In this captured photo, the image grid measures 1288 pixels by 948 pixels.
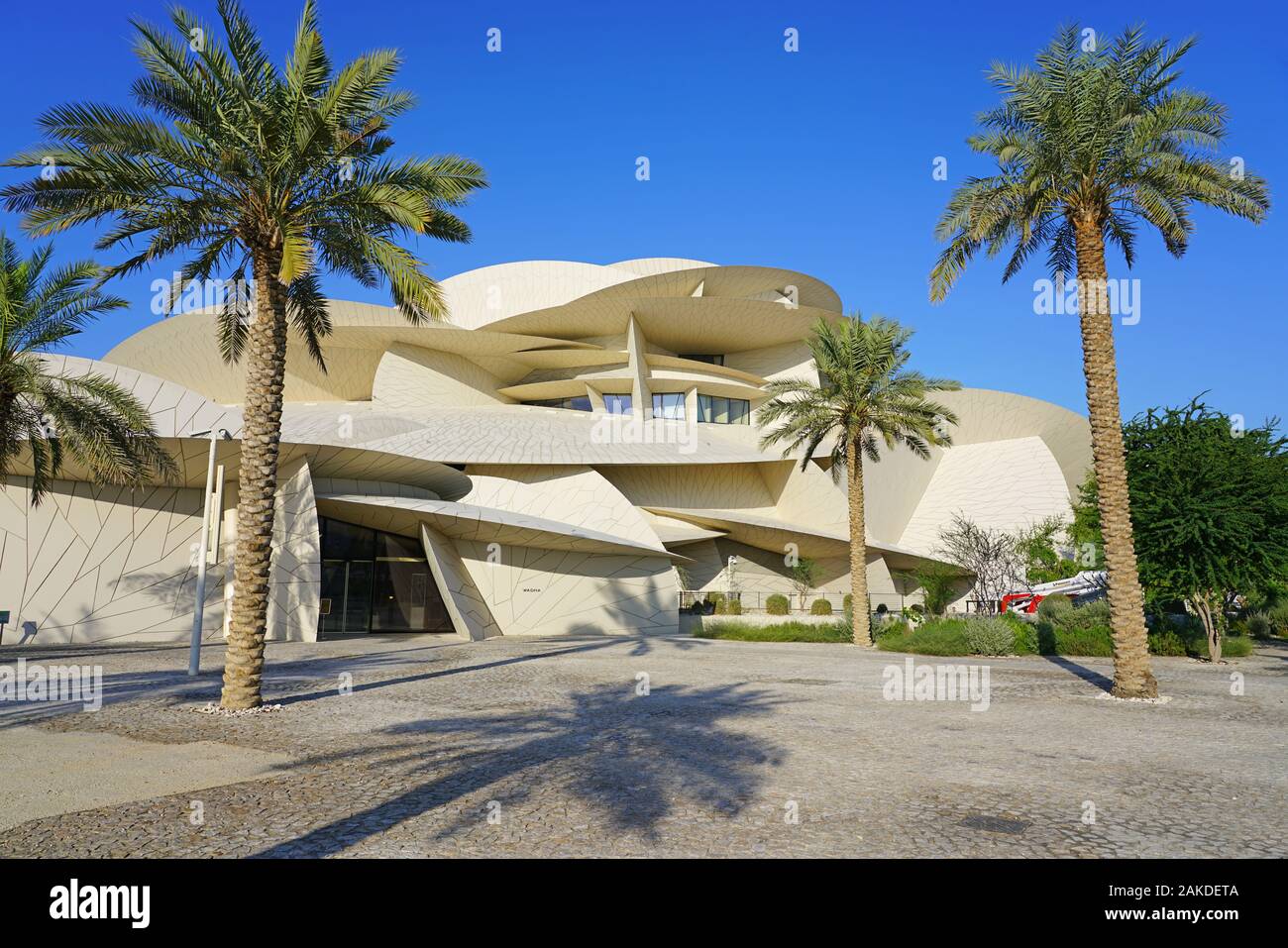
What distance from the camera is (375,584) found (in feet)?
88.2

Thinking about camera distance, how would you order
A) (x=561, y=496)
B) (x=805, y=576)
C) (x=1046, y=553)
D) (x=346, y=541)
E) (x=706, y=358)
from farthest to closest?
(x=706, y=358) < (x=805, y=576) < (x=1046, y=553) < (x=561, y=496) < (x=346, y=541)

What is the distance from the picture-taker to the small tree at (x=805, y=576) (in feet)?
125

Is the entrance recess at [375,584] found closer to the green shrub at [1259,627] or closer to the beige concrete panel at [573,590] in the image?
the beige concrete panel at [573,590]

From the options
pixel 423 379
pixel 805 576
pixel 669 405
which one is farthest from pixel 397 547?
pixel 669 405

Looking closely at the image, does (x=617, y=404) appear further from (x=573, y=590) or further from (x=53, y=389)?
(x=53, y=389)

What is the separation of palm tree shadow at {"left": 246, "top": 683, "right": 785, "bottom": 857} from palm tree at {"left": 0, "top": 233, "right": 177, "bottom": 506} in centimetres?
1076

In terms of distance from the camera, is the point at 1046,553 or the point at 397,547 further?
the point at 1046,553

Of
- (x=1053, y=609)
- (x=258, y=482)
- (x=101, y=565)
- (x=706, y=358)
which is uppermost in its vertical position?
(x=706, y=358)

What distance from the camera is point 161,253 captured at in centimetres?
1227

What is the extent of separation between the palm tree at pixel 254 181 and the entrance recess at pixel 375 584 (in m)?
15.4

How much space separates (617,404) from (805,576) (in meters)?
14.6

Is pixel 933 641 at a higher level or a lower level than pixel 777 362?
lower

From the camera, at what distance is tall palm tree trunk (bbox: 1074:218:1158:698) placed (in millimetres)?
12328

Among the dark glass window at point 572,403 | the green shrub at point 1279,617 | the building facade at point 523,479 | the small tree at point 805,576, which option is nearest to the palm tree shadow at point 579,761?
the building facade at point 523,479
